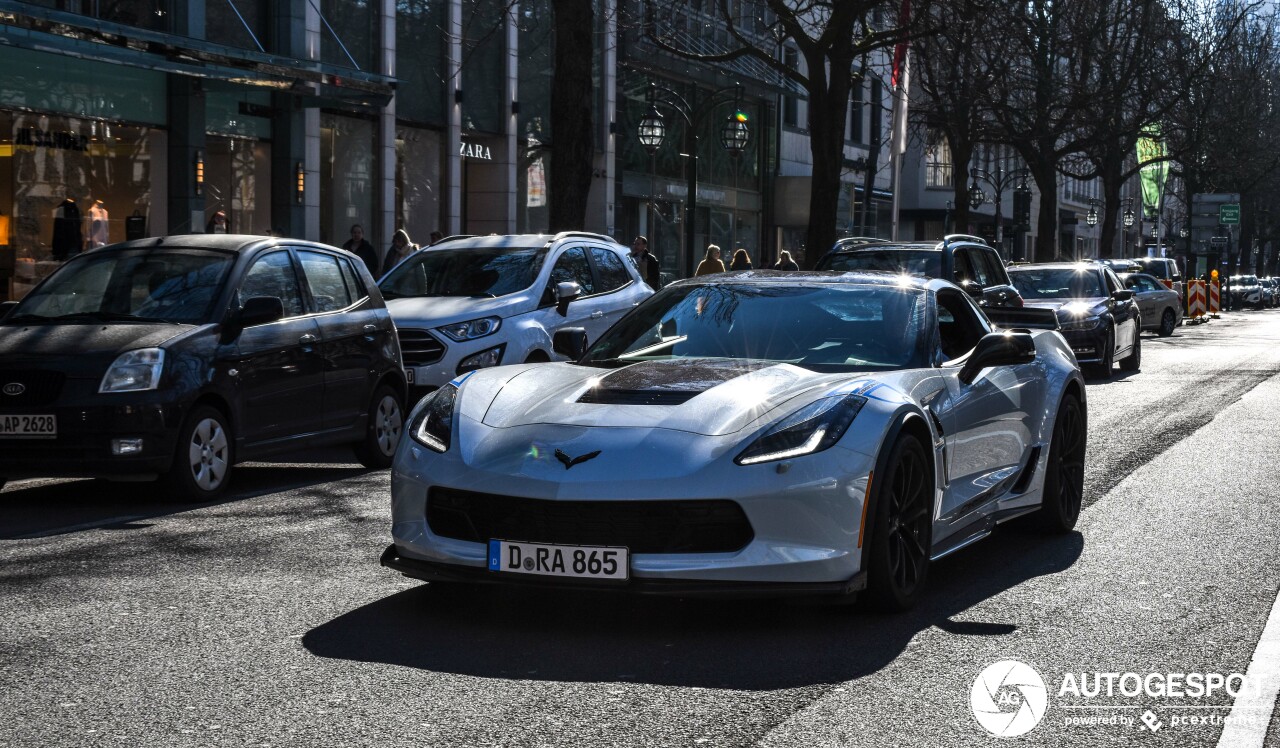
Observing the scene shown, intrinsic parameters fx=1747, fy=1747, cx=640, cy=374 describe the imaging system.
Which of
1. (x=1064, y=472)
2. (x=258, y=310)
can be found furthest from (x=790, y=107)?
(x=1064, y=472)

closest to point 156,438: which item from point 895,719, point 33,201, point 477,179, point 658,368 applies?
point 658,368

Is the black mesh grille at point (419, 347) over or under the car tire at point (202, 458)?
over

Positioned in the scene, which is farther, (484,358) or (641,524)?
(484,358)

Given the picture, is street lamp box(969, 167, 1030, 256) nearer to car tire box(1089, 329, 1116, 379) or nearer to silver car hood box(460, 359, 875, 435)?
car tire box(1089, 329, 1116, 379)

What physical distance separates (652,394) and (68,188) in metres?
19.0

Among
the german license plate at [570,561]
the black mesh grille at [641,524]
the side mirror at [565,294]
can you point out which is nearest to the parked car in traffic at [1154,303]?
the side mirror at [565,294]

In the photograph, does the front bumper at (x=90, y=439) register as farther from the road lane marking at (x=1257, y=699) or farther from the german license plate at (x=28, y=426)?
the road lane marking at (x=1257, y=699)

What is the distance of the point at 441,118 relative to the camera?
1289 inches

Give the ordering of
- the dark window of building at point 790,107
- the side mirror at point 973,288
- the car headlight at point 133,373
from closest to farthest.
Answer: the car headlight at point 133,373, the side mirror at point 973,288, the dark window of building at point 790,107

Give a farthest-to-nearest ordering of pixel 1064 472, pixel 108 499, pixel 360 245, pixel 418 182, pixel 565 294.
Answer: pixel 418 182
pixel 360 245
pixel 565 294
pixel 108 499
pixel 1064 472

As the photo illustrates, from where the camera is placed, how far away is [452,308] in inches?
583

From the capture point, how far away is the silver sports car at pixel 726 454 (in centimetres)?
592

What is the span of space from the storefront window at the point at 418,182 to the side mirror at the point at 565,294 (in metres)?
Result: 17.0

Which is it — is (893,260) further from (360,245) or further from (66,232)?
(66,232)
